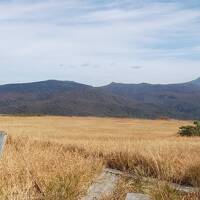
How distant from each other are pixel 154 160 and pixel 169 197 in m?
4.54

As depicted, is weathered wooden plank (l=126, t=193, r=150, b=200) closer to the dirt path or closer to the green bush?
the dirt path

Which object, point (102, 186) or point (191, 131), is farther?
point (191, 131)

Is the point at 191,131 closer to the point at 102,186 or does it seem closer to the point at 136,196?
the point at 102,186

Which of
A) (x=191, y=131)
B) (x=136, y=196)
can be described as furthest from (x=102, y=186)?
(x=191, y=131)

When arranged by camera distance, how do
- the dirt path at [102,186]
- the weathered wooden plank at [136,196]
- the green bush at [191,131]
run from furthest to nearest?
the green bush at [191,131] < the dirt path at [102,186] < the weathered wooden plank at [136,196]

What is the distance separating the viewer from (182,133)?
47250 millimetres

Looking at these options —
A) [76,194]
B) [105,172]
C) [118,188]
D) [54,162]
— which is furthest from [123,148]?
[76,194]

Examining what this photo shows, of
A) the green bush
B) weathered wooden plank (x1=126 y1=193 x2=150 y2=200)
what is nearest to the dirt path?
→ weathered wooden plank (x1=126 y1=193 x2=150 y2=200)

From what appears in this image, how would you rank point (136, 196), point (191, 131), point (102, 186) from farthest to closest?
point (191, 131), point (102, 186), point (136, 196)

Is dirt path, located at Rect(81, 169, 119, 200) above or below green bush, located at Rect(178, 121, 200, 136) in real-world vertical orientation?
above

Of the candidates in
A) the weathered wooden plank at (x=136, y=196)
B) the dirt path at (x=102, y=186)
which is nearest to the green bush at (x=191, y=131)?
the dirt path at (x=102, y=186)

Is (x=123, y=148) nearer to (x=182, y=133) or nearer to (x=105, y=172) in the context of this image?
(x=105, y=172)

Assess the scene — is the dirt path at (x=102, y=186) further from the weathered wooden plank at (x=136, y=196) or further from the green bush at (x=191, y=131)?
the green bush at (x=191, y=131)

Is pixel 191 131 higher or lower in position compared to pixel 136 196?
lower
